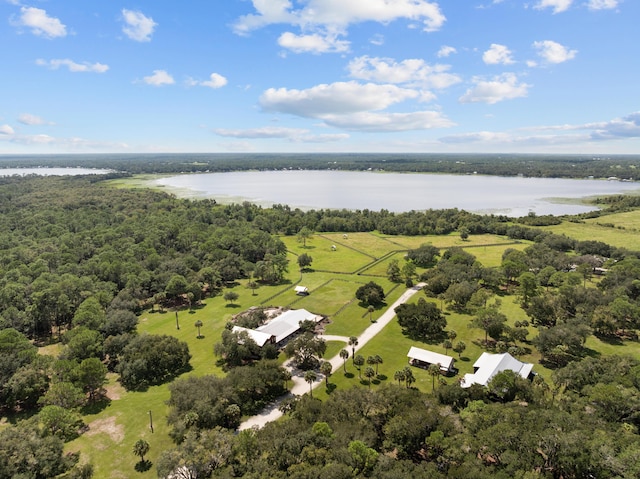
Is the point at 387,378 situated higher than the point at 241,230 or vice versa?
the point at 241,230

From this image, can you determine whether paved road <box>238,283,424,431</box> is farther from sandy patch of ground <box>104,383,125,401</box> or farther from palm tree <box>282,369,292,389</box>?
sandy patch of ground <box>104,383,125,401</box>

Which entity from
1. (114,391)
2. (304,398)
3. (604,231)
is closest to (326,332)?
(304,398)

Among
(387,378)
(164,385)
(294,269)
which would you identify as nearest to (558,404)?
(387,378)

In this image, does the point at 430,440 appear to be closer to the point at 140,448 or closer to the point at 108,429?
the point at 140,448

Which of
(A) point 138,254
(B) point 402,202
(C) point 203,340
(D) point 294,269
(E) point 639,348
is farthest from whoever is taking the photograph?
(B) point 402,202

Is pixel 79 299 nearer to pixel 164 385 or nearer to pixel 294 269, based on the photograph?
pixel 164 385
